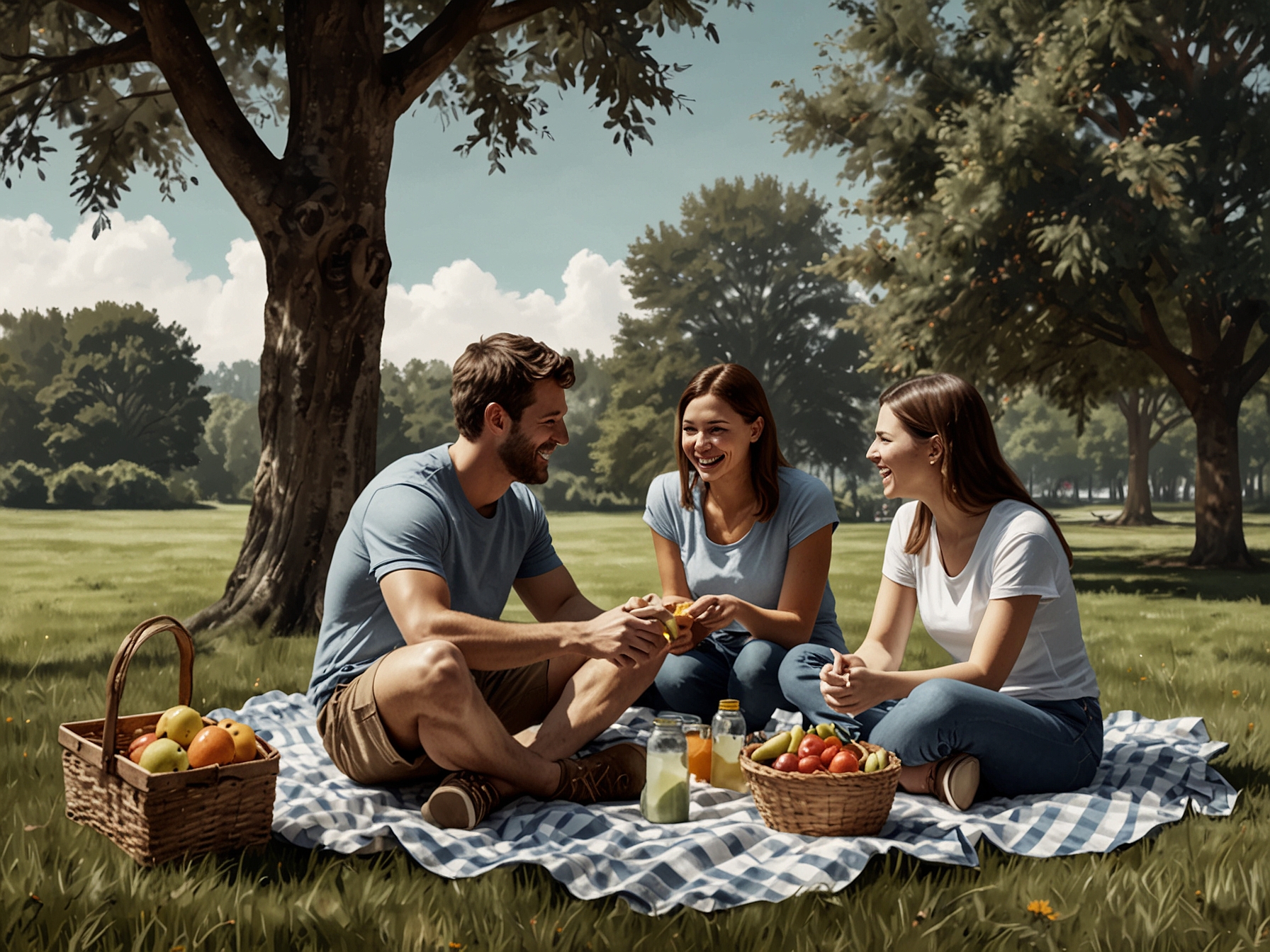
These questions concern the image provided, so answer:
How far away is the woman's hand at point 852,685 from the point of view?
3783 mm

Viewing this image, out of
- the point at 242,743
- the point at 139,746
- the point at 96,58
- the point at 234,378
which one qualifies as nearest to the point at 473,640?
the point at 242,743

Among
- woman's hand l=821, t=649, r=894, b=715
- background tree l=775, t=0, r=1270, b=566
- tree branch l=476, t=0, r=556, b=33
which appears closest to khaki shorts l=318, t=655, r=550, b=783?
woman's hand l=821, t=649, r=894, b=715

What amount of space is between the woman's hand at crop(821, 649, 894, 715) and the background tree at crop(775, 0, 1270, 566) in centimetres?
1148

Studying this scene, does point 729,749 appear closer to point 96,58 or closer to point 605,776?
point 605,776

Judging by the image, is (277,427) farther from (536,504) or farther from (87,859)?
(87,859)

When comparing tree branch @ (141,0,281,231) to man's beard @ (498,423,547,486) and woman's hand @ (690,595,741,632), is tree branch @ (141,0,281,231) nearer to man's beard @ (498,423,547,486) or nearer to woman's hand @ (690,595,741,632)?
man's beard @ (498,423,547,486)

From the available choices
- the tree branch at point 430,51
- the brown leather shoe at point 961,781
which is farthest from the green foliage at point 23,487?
the brown leather shoe at point 961,781

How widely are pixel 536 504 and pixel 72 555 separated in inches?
812

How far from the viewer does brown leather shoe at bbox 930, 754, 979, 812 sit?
4020 mm

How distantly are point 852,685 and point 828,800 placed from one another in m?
0.40

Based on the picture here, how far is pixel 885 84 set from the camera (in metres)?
17.5

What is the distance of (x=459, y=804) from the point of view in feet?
12.3

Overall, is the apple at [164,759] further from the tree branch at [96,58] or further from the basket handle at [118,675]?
the tree branch at [96,58]

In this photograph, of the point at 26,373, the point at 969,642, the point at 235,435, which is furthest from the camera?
the point at 235,435
